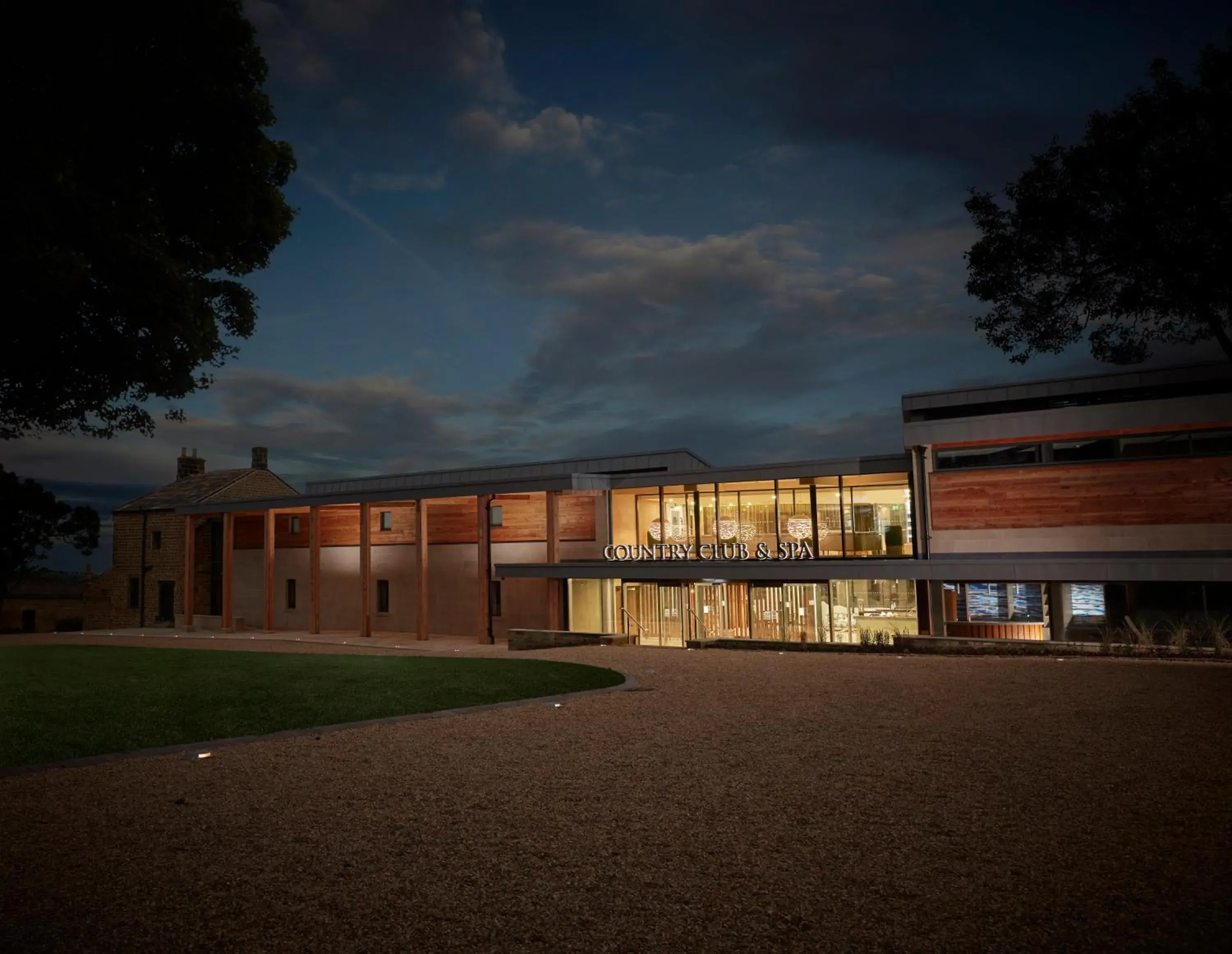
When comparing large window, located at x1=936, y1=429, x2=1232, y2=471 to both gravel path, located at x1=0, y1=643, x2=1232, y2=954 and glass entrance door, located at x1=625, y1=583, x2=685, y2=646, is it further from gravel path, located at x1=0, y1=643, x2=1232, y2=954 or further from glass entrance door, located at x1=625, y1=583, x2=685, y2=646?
gravel path, located at x1=0, y1=643, x2=1232, y2=954

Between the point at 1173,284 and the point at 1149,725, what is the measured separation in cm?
1239

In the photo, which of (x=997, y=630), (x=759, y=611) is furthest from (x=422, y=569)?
(x=997, y=630)

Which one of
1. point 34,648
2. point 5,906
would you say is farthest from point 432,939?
point 34,648

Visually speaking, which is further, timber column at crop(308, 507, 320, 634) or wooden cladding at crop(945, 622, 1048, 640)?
timber column at crop(308, 507, 320, 634)

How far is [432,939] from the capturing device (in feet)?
14.0

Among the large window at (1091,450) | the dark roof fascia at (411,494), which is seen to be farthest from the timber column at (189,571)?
the large window at (1091,450)

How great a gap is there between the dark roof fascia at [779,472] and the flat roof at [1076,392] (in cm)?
140

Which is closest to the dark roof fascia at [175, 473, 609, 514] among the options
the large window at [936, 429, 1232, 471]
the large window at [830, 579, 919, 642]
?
the large window at [830, 579, 919, 642]

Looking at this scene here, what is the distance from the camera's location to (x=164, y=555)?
40281mm

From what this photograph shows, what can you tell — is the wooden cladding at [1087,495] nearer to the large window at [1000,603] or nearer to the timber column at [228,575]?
the large window at [1000,603]

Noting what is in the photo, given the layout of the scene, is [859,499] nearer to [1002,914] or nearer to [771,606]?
[771,606]

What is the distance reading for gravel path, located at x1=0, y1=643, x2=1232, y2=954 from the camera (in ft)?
14.3

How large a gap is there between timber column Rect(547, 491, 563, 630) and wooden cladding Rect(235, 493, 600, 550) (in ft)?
4.47

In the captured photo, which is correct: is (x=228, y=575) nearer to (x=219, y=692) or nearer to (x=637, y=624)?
(x=637, y=624)
